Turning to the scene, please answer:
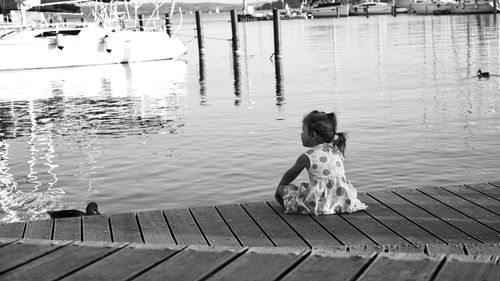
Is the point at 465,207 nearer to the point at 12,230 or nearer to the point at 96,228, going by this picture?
the point at 96,228

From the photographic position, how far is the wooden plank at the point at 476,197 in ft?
21.7

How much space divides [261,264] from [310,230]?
7.32 ft

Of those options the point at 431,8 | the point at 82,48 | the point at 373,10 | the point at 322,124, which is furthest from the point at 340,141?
the point at 373,10

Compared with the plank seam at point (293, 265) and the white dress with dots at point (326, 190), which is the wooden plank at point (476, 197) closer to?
the white dress with dots at point (326, 190)

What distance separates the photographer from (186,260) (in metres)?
4.02

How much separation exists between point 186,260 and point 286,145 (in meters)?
9.77

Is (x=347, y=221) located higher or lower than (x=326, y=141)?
lower

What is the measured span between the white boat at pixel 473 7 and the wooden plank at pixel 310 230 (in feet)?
286

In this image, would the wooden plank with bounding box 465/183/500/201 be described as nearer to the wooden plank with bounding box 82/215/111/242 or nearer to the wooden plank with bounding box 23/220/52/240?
the wooden plank with bounding box 82/215/111/242

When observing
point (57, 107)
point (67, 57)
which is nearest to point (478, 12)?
point (67, 57)

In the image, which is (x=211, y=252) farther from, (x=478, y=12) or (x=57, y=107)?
(x=478, y=12)

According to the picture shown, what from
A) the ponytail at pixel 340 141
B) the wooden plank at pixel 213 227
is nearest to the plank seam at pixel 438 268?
the wooden plank at pixel 213 227

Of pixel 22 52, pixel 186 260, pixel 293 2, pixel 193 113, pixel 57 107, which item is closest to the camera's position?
pixel 186 260

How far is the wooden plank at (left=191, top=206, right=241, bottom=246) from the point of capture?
5.96m
